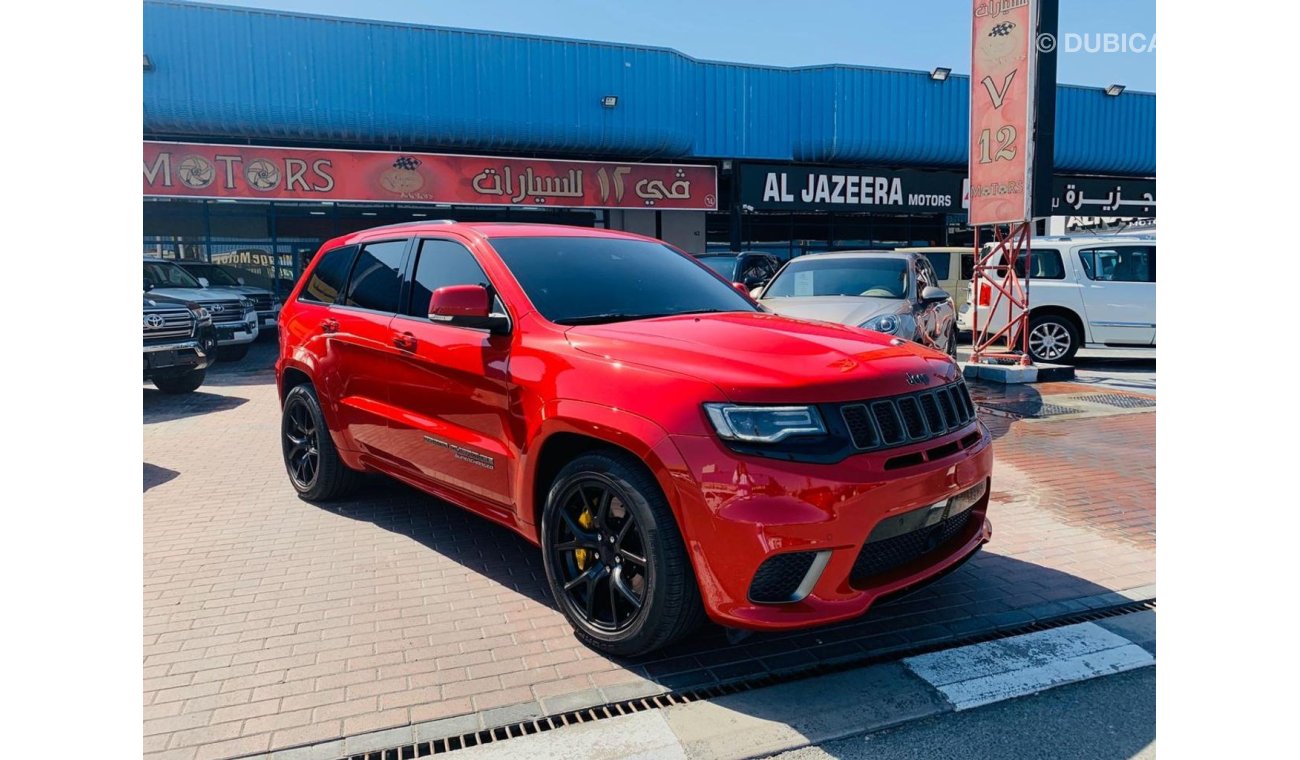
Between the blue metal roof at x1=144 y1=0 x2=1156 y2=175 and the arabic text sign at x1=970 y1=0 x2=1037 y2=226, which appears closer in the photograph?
the arabic text sign at x1=970 y1=0 x2=1037 y2=226

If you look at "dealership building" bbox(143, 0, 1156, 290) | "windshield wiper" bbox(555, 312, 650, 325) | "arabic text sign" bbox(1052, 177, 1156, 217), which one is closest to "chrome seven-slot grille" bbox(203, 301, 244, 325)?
"dealership building" bbox(143, 0, 1156, 290)

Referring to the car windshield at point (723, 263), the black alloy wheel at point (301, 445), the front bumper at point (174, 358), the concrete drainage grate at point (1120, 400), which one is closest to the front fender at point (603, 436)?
the black alloy wheel at point (301, 445)

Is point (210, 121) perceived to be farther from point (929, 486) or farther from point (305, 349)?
point (929, 486)

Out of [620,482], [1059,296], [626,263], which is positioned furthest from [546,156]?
[620,482]

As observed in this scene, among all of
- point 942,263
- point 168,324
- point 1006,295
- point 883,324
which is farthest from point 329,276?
point 942,263

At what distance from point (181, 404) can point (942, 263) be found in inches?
540

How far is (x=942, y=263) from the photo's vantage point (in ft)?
54.7

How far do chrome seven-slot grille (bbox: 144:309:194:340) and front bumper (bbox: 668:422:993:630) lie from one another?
9.21m

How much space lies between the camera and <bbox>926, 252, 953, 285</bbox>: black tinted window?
1656 centimetres

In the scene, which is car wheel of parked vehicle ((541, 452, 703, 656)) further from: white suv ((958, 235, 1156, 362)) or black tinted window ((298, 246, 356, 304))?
white suv ((958, 235, 1156, 362))

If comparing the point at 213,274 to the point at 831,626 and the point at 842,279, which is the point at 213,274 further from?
the point at 831,626

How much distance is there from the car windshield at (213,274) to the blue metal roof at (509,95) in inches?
121

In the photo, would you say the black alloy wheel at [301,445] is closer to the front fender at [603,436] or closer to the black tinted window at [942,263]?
the front fender at [603,436]

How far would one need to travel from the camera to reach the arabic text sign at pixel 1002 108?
9.89m
